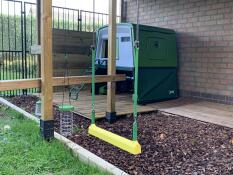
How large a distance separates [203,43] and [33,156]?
4406 mm

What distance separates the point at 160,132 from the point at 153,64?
220 centimetres

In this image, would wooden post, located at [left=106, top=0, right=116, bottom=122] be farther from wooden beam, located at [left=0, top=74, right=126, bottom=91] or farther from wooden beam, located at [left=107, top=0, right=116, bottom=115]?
wooden beam, located at [left=0, top=74, right=126, bottom=91]

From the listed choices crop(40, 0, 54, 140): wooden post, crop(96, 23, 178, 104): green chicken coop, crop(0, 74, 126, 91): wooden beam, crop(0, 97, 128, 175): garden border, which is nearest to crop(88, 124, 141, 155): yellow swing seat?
crop(0, 97, 128, 175): garden border

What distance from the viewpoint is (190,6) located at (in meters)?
6.34

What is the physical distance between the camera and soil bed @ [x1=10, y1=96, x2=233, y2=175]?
2730mm

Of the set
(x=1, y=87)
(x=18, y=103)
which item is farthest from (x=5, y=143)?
(x=18, y=103)

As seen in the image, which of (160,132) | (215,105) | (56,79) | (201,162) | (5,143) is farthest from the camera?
(215,105)

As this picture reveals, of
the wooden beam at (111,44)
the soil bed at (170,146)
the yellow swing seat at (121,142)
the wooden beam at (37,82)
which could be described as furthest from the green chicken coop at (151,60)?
the yellow swing seat at (121,142)

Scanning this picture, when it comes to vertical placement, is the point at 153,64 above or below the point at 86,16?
below

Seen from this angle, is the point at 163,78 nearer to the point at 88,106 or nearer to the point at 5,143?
the point at 88,106

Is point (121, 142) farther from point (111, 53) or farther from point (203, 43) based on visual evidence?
point (203, 43)

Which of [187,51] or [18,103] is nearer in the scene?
[18,103]

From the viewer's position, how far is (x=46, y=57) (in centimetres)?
327

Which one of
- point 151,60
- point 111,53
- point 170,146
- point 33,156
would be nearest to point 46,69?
point 33,156
